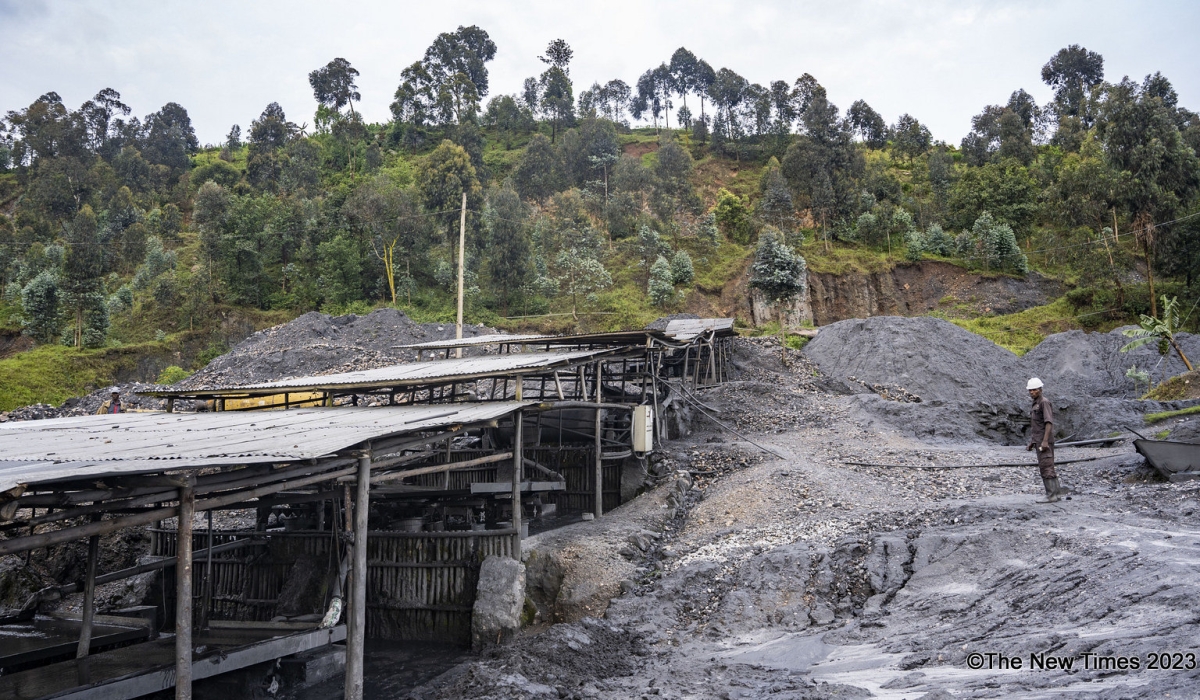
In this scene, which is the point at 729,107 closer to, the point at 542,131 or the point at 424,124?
the point at 542,131

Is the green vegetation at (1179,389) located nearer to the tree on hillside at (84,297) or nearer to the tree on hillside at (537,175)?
the tree on hillside at (537,175)

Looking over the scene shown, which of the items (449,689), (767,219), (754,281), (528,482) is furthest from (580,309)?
(449,689)

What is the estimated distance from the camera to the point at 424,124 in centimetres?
6550

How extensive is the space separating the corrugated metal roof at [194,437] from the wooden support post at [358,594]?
0.61m

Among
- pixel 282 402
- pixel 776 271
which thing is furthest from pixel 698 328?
pixel 282 402

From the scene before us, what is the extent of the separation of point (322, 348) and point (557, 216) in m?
21.4

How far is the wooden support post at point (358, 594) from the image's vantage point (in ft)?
25.9

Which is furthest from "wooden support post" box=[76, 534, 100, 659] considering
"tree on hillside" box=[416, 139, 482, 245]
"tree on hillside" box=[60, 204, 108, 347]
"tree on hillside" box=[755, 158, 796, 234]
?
"tree on hillside" box=[755, 158, 796, 234]

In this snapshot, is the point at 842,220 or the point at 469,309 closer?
the point at 469,309

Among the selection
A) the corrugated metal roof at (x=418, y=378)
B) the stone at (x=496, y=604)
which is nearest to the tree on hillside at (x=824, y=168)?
the corrugated metal roof at (x=418, y=378)

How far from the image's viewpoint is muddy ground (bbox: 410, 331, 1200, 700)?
21.6 feet

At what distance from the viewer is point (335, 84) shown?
6488cm

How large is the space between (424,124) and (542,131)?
11.3 m

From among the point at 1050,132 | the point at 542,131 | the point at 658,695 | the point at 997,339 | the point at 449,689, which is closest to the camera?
the point at 658,695
